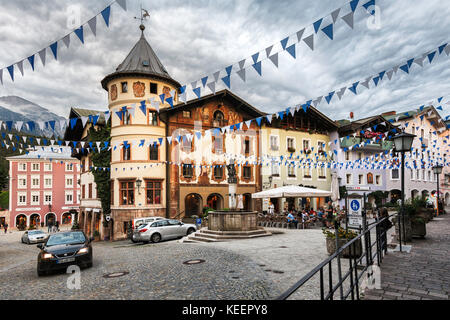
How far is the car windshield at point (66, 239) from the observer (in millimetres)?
11422

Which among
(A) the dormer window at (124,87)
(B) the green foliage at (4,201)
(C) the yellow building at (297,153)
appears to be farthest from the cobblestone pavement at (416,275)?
(B) the green foliage at (4,201)

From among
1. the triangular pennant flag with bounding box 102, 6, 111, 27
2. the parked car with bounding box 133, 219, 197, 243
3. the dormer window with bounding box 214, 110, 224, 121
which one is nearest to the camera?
the triangular pennant flag with bounding box 102, 6, 111, 27

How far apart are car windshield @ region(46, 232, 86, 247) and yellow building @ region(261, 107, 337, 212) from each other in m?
22.1

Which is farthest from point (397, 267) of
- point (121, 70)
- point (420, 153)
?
point (420, 153)

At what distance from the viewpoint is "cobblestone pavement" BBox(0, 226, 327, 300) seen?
23.9ft

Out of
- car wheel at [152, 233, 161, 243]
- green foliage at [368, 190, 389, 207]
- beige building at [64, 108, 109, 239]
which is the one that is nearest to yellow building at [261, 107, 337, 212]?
green foliage at [368, 190, 389, 207]

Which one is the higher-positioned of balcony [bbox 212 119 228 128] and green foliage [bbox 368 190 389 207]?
balcony [bbox 212 119 228 128]

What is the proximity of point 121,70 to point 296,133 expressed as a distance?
19547 mm

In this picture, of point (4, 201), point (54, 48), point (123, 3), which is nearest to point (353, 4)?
point (123, 3)

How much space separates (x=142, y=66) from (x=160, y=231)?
16.3 metres

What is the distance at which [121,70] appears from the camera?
90.6 feet

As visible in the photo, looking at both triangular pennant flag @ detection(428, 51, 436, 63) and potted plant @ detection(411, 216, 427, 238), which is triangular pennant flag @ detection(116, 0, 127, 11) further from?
potted plant @ detection(411, 216, 427, 238)
